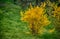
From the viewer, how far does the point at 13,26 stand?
8.53m

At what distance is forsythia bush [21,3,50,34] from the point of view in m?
7.58

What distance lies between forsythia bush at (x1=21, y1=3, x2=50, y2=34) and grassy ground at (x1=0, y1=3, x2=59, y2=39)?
0.31m

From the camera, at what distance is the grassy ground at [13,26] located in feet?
24.9

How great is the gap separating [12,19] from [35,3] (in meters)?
1.87

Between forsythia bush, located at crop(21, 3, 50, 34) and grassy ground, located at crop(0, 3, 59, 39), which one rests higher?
forsythia bush, located at crop(21, 3, 50, 34)

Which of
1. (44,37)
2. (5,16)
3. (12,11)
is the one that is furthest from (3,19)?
(44,37)

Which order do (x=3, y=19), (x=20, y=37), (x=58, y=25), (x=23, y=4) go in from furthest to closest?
(x=23, y=4)
(x=3, y=19)
(x=58, y=25)
(x=20, y=37)

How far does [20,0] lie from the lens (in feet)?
37.2

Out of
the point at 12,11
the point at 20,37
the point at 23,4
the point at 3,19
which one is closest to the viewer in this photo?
the point at 20,37

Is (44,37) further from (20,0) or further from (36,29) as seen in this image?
(20,0)

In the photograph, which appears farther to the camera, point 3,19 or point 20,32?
point 3,19

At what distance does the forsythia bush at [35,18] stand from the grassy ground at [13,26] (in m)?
0.31

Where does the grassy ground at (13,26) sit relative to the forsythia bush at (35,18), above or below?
below

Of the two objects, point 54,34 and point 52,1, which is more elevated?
point 52,1
